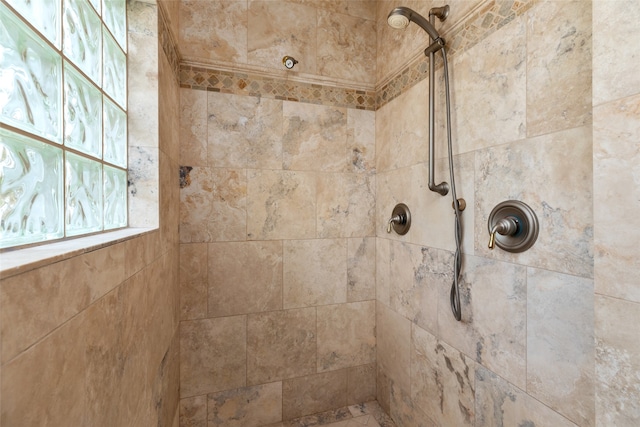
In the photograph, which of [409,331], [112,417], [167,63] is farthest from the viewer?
[409,331]

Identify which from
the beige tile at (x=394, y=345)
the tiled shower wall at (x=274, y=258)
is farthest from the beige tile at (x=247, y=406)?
the beige tile at (x=394, y=345)

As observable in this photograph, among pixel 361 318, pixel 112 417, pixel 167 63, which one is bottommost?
pixel 361 318

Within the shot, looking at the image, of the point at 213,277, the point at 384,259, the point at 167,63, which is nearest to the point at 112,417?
the point at 213,277

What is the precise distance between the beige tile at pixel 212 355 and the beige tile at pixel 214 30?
55.7 inches

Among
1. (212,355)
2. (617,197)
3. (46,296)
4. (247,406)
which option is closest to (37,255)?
(46,296)

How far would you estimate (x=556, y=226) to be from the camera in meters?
0.83

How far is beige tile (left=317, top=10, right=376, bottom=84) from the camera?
5.57 ft

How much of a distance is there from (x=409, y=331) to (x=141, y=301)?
4.06 ft

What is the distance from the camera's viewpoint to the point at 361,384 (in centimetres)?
179

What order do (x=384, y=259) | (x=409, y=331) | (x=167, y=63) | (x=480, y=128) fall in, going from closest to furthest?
(x=480, y=128) → (x=167, y=63) → (x=409, y=331) → (x=384, y=259)

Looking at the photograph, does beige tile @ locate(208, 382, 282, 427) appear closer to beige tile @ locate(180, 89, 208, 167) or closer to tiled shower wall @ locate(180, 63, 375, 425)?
tiled shower wall @ locate(180, 63, 375, 425)

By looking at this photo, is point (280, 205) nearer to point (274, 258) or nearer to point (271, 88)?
point (274, 258)

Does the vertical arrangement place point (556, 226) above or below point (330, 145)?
below

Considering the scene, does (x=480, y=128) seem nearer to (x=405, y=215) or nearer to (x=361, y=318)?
(x=405, y=215)
